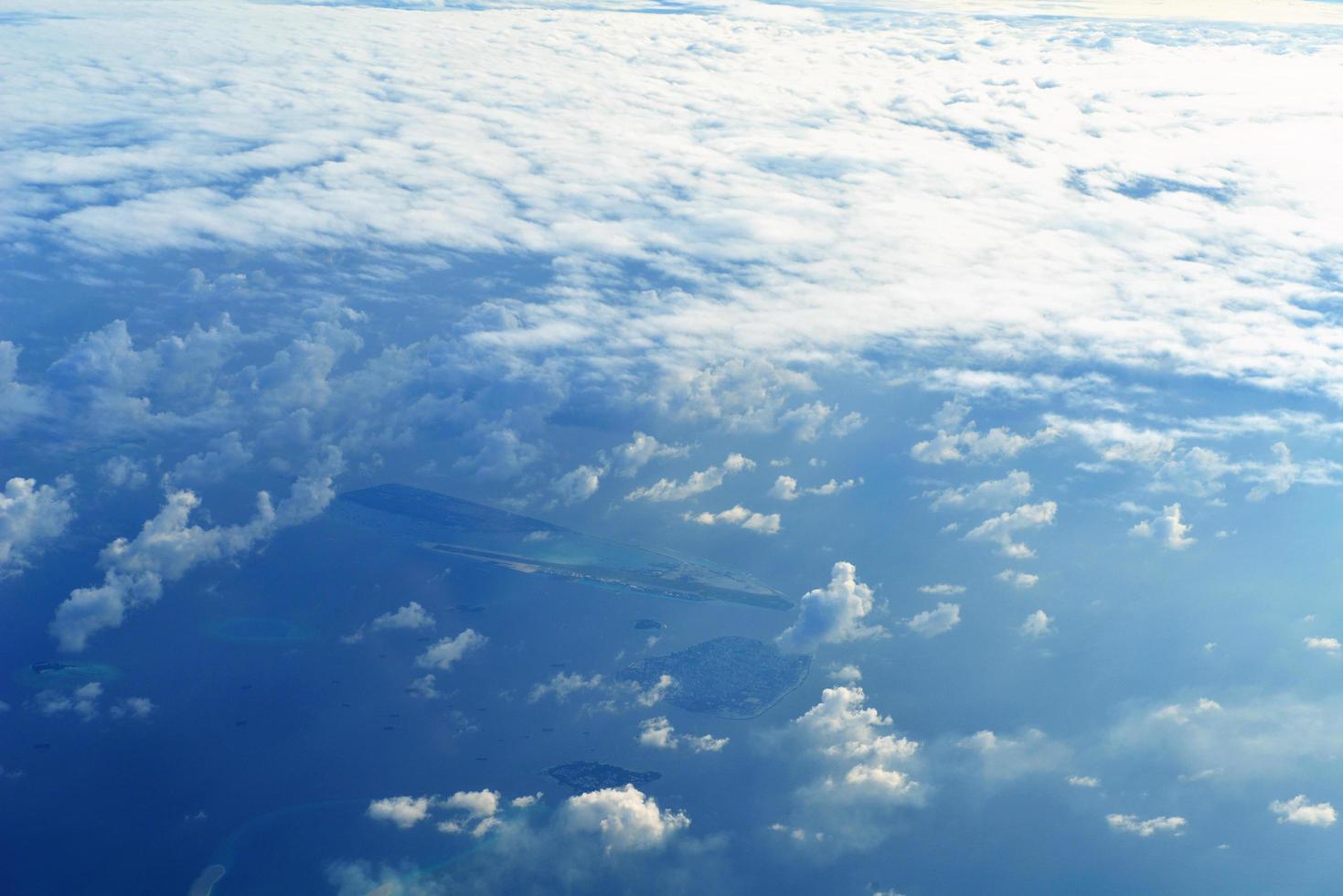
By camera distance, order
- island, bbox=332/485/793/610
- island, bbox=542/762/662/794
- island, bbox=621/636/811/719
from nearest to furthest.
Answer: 1. island, bbox=542/762/662/794
2. island, bbox=621/636/811/719
3. island, bbox=332/485/793/610

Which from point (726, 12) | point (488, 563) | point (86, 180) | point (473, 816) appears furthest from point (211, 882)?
point (726, 12)

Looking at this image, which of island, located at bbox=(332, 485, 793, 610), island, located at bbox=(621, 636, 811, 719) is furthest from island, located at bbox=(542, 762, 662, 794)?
island, located at bbox=(332, 485, 793, 610)

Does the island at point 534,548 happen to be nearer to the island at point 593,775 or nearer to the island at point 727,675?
the island at point 727,675

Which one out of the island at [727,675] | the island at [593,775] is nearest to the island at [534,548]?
the island at [727,675]

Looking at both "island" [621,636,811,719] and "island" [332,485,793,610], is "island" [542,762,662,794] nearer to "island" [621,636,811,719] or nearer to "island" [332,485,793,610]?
"island" [621,636,811,719]

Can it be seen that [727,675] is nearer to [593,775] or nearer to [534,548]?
[593,775]

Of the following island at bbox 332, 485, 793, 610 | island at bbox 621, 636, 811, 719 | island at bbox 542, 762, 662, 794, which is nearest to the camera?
island at bbox 542, 762, 662, 794

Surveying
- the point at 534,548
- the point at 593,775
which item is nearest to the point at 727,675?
the point at 593,775
